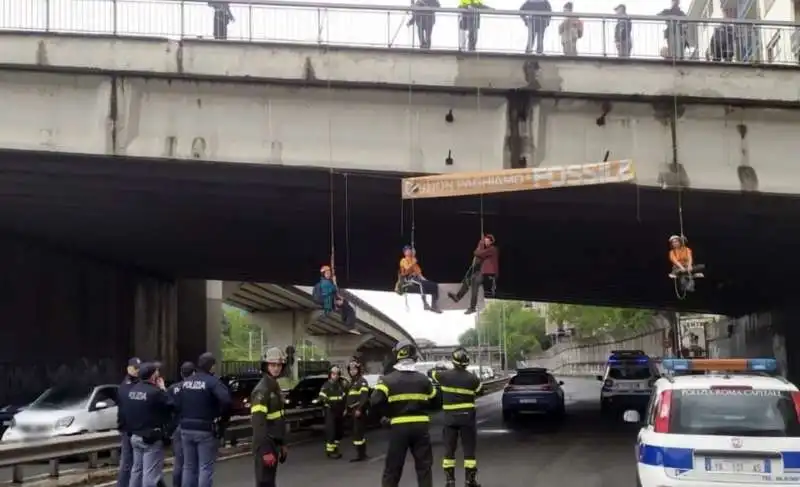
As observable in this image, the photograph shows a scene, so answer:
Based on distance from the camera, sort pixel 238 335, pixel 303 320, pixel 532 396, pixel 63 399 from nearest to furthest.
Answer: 1. pixel 63 399
2. pixel 532 396
3. pixel 303 320
4. pixel 238 335

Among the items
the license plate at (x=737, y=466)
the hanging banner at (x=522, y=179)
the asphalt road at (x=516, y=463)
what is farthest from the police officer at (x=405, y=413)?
the hanging banner at (x=522, y=179)

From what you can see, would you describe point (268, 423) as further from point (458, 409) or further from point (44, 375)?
point (44, 375)

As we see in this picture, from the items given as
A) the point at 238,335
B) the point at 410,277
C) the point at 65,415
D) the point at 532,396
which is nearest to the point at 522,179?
the point at 410,277

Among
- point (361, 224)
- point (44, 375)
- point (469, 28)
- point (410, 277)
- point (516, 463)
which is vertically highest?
point (469, 28)

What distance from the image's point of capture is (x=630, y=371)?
26641 mm

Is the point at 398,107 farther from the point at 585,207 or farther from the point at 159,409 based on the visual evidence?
the point at 159,409

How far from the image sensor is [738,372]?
959cm

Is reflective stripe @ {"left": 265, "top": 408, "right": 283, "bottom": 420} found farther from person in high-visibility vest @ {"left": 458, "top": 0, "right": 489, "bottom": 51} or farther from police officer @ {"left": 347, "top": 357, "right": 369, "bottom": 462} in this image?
person in high-visibility vest @ {"left": 458, "top": 0, "right": 489, "bottom": 51}

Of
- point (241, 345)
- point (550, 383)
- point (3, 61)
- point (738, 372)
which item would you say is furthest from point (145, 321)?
point (241, 345)

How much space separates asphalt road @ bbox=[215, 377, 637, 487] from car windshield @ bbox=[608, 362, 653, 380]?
12.3 ft

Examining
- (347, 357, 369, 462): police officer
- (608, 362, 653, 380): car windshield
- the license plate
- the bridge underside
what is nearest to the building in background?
the bridge underside

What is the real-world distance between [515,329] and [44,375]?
116 metres

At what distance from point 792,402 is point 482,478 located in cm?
621

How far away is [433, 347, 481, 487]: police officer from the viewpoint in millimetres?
11211
